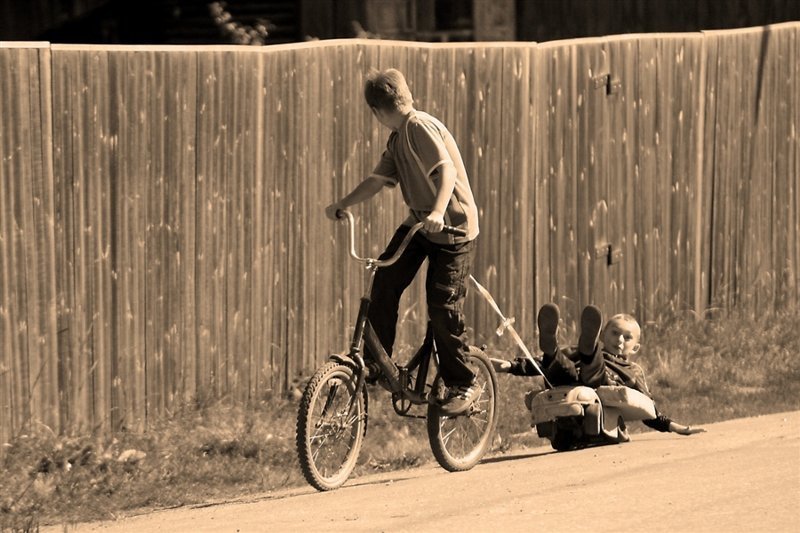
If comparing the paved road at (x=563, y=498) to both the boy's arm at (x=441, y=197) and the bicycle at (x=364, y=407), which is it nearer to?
the bicycle at (x=364, y=407)

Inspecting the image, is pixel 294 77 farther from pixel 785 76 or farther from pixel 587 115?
pixel 785 76

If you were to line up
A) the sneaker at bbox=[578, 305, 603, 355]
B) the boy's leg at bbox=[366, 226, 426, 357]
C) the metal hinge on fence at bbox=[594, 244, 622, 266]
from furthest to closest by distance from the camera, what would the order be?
the metal hinge on fence at bbox=[594, 244, 622, 266], the sneaker at bbox=[578, 305, 603, 355], the boy's leg at bbox=[366, 226, 426, 357]

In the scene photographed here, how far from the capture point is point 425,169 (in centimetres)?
770

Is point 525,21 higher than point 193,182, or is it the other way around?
point 525,21

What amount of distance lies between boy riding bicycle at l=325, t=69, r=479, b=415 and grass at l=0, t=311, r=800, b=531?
954 mm

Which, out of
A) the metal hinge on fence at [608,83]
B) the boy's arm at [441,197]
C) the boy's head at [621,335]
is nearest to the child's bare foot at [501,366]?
the boy's head at [621,335]

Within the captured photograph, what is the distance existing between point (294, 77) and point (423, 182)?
183 cm

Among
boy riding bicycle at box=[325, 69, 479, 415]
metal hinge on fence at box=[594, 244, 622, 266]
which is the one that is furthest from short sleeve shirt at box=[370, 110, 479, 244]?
metal hinge on fence at box=[594, 244, 622, 266]

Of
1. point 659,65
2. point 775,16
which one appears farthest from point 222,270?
point 775,16

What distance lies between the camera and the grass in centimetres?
779

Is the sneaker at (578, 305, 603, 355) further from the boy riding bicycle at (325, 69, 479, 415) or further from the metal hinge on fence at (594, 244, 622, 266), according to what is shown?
the metal hinge on fence at (594, 244, 622, 266)

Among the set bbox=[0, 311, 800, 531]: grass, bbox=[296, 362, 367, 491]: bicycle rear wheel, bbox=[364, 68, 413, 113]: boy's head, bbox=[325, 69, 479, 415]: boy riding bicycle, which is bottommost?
bbox=[0, 311, 800, 531]: grass

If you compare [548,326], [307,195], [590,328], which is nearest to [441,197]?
[548,326]

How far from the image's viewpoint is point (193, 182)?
8.92m
